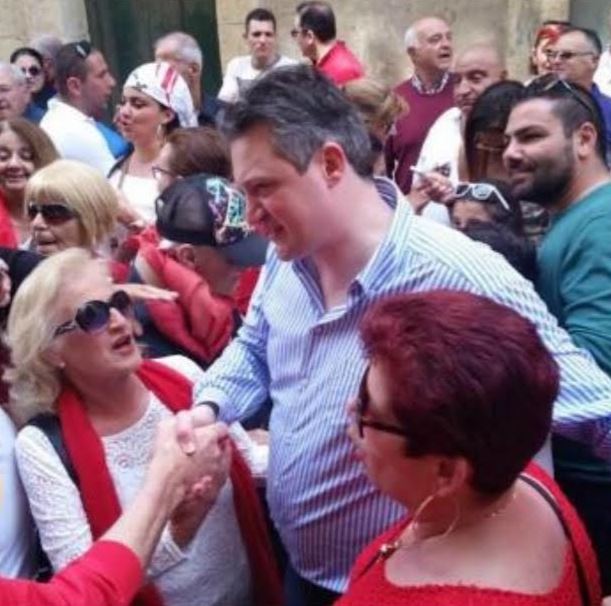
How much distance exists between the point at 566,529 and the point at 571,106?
166cm

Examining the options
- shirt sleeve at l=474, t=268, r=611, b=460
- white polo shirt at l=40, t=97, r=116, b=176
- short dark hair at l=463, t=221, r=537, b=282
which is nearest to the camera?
shirt sleeve at l=474, t=268, r=611, b=460

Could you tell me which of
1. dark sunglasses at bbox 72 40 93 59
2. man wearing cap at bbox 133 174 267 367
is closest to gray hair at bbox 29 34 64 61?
dark sunglasses at bbox 72 40 93 59

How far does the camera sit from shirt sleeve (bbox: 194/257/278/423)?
2.36 meters

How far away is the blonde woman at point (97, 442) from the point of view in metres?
2.21

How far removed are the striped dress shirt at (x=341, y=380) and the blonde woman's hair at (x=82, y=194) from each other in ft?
4.55

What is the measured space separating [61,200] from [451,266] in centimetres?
193

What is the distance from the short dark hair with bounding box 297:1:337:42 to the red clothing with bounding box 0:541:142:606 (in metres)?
5.52

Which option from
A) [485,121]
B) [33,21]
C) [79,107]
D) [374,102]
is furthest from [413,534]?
[33,21]

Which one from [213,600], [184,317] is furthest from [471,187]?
[213,600]

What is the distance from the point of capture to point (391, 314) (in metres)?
1.48

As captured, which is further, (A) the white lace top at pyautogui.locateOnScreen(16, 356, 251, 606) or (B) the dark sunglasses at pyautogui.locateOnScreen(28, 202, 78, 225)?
(B) the dark sunglasses at pyautogui.locateOnScreen(28, 202, 78, 225)

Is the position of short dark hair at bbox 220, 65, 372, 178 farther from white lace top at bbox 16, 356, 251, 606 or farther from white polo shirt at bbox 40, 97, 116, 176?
white polo shirt at bbox 40, 97, 116, 176

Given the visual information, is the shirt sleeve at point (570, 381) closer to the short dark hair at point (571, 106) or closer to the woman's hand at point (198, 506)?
the woman's hand at point (198, 506)

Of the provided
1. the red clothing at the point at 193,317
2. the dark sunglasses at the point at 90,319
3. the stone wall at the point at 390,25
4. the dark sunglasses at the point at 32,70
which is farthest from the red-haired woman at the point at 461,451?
the stone wall at the point at 390,25
